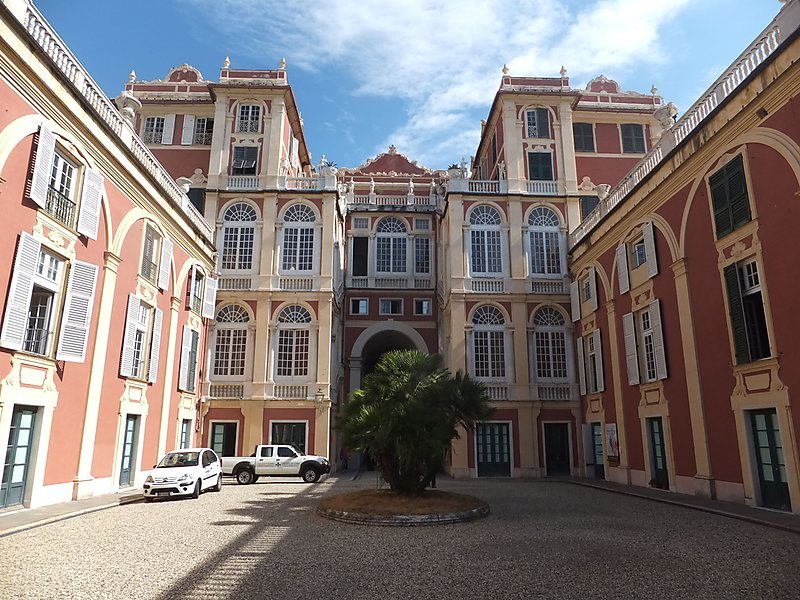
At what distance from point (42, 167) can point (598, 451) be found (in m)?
21.5

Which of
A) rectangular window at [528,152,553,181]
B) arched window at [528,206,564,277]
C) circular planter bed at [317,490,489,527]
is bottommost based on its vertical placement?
circular planter bed at [317,490,489,527]

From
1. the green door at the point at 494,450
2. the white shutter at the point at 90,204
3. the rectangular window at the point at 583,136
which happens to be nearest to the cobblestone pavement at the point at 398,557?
the white shutter at the point at 90,204

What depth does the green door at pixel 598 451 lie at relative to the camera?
894 inches

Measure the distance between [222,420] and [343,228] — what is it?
1218 cm

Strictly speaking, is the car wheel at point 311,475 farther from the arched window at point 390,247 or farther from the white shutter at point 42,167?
the white shutter at point 42,167

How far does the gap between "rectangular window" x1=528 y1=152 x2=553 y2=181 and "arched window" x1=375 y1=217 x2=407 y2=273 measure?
7551 millimetres

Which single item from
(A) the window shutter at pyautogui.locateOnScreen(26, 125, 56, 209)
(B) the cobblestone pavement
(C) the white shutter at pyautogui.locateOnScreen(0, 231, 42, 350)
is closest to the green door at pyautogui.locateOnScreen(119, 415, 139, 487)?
(B) the cobblestone pavement

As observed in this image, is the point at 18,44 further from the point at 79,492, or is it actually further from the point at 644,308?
the point at 644,308

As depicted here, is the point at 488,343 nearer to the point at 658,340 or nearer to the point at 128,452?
the point at 658,340

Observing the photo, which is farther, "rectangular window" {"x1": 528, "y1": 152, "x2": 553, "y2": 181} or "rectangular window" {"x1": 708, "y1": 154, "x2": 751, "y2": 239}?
"rectangular window" {"x1": 528, "y1": 152, "x2": 553, "y2": 181}

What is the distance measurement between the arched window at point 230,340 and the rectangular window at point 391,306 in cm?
771

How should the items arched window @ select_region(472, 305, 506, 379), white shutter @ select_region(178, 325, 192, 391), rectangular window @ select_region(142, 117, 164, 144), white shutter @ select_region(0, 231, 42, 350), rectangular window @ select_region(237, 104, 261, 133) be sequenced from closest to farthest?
white shutter @ select_region(0, 231, 42, 350)
white shutter @ select_region(178, 325, 192, 391)
arched window @ select_region(472, 305, 506, 379)
rectangular window @ select_region(237, 104, 261, 133)
rectangular window @ select_region(142, 117, 164, 144)

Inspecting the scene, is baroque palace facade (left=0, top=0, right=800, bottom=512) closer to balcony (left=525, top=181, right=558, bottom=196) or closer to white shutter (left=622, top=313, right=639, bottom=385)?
white shutter (left=622, top=313, right=639, bottom=385)

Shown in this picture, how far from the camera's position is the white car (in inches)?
595
